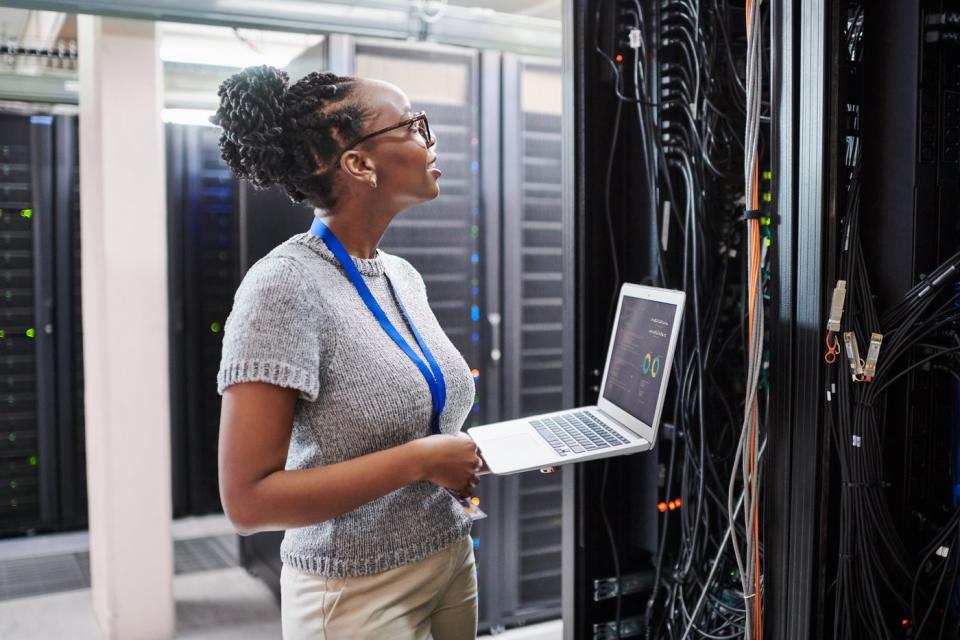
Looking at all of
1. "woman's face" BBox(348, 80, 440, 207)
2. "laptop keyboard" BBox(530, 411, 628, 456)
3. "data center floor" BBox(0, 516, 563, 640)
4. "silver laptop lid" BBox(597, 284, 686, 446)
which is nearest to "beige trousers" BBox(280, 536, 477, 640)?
"laptop keyboard" BBox(530, 411, 628, 456)

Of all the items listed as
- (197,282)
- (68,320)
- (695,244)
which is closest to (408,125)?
(695,244)

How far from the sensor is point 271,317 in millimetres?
1085

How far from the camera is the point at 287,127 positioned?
1.25m

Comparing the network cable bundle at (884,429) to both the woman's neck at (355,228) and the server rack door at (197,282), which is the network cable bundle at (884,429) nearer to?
the woman's neck at (355,228)

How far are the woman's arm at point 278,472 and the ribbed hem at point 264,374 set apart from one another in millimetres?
10

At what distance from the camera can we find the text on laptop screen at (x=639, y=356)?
144 centimetres

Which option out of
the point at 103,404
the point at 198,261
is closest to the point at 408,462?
the point at 103,404

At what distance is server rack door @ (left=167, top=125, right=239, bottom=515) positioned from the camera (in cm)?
433

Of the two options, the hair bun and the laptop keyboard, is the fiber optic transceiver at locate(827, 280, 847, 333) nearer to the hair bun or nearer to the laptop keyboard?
the laptop keyboard

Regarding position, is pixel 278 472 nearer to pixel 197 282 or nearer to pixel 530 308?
pixel 530 308

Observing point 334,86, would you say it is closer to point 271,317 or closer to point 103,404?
point 271,317

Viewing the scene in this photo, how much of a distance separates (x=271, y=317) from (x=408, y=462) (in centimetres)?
26

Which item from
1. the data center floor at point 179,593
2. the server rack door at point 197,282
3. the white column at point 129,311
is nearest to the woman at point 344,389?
the white column at point 129,311

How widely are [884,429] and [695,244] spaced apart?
0.59 metres
